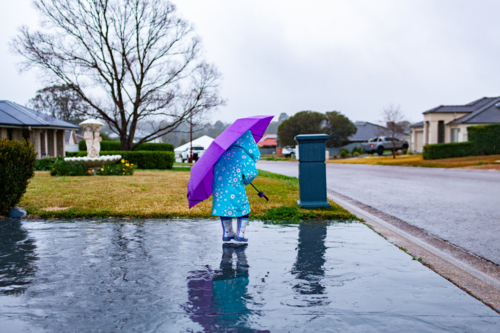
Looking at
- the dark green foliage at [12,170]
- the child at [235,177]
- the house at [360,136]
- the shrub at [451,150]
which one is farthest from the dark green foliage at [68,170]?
the house at [360,136]

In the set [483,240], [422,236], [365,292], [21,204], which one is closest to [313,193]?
[422,236]

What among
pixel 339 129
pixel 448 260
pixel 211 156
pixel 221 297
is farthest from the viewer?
pixel 339 129

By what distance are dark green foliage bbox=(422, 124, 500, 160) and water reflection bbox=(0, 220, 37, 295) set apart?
32466 mm

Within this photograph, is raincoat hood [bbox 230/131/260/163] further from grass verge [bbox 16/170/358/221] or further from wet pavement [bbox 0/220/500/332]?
grass verge [bbox 16/170/358/221]

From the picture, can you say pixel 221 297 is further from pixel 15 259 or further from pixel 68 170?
pixel 68 170

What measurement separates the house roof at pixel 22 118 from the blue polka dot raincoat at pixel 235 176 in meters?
26.9

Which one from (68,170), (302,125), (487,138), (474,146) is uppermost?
(302,125)

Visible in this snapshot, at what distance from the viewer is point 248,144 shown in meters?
5.21

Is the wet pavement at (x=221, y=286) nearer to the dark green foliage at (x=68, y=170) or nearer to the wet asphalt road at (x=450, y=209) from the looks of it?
the wet asphalt road at (x=450, y=209)

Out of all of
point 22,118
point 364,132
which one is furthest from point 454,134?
point 22,118

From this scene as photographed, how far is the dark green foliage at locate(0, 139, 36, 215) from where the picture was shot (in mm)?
7098

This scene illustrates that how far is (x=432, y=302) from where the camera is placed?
11.2 feet

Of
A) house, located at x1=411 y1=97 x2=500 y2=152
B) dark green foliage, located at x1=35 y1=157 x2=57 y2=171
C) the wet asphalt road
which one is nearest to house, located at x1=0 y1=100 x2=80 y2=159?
dark green foliage, located at x1=35 y1=157 x2=57 y2=171

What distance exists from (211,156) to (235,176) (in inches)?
15.3
